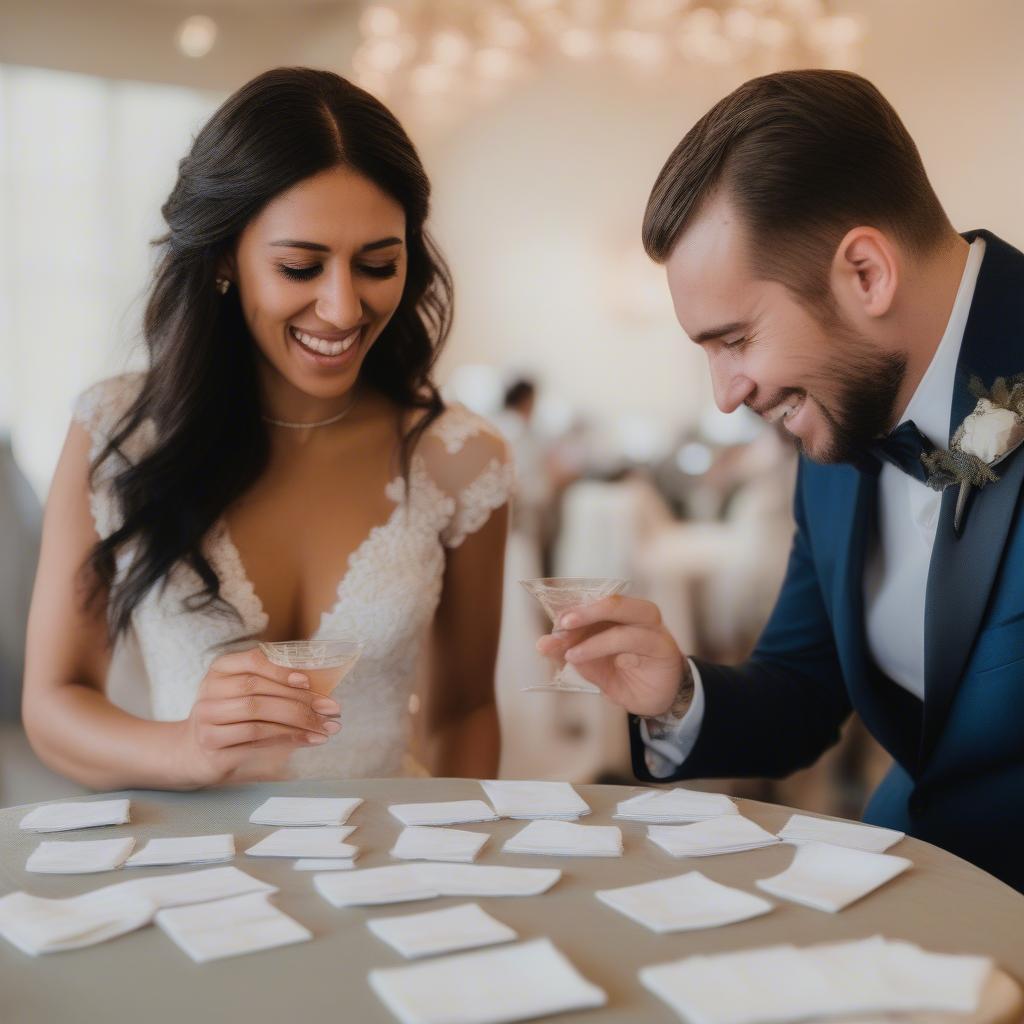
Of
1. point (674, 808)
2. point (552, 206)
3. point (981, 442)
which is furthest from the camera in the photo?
point (552, 206)

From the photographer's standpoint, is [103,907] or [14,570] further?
[14,570]

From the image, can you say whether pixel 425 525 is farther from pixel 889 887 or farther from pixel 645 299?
pixel 645 299

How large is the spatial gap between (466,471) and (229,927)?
1399 millimetres

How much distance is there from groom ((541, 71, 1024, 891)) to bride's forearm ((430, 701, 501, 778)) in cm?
52

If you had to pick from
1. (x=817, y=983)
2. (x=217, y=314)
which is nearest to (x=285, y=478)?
(x=217, y=314)

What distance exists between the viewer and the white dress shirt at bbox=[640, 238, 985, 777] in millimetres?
1982

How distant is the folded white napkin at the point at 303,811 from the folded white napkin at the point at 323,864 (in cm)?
15

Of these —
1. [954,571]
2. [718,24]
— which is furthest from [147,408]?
[718,24]

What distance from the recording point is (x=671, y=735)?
2.10 meters

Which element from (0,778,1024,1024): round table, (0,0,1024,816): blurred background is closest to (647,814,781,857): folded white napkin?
(0,778,1024,1024): round table

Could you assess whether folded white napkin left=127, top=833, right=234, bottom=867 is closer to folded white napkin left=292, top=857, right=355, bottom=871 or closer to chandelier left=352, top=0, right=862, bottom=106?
folded white napkin left=292, top=857, right=355, bottom=871

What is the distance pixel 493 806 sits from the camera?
1.76 metres

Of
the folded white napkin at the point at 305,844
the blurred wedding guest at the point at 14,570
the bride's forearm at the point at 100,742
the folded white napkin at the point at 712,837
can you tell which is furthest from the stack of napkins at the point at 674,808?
the blurred wedding guest at the point at 14,570

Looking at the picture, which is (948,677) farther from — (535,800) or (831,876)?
(535,800)
